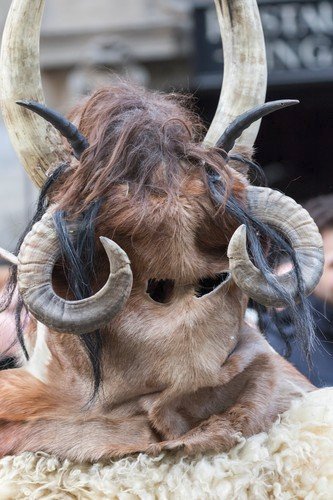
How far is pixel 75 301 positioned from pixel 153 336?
0.24 m

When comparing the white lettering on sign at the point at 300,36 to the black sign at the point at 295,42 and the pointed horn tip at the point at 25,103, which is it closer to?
the black sign at the point at 295,42

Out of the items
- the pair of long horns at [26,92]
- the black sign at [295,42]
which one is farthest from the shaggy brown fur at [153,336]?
the black sign at [295,42]

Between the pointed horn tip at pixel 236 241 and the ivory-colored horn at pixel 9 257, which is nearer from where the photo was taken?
the pointed horn tip at pixel 236 241

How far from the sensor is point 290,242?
9.15 ft

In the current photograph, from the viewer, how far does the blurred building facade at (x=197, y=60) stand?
1051 cm

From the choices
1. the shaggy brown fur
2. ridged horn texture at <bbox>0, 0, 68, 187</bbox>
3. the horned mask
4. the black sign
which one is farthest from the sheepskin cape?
the black sign

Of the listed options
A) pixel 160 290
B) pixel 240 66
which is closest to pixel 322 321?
pixel 240 66

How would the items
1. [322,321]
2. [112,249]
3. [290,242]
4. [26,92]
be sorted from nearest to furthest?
[112,249] < [290,242] < [26,92] < [322,321]

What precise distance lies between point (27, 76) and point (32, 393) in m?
0.93

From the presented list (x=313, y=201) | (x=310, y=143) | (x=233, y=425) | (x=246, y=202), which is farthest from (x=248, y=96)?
(x=310, y=143)

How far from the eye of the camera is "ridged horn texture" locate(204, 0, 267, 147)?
10.1ft

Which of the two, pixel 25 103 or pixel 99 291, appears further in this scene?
pixel 25 103

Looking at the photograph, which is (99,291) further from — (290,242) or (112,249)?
(290,242)

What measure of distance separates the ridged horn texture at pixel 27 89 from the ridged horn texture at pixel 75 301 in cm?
43
